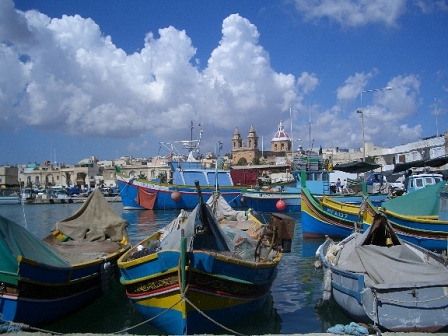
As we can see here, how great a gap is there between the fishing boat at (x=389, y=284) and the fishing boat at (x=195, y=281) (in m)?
1.66

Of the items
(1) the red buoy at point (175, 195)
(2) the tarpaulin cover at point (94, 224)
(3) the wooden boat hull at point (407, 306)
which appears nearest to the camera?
(3) the wooden boat hull at point (407, 306)

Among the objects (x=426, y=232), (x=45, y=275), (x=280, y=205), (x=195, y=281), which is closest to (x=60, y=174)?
(x=280, y=205)

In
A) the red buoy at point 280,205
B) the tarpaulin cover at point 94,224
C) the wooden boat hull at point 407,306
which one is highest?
the tarpaulin cover at point 94,224

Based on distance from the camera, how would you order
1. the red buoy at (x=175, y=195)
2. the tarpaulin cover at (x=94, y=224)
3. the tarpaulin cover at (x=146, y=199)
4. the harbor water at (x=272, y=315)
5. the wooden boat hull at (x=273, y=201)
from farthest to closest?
the tarpaulin cover at (x=146, y=199)
the red buoy at (x=175, y=195)
the wooden boat hull at (x=273, y=201)
the tarpaulin cover at (x=94, y=224)
the harbor water at (x=272, y=315)

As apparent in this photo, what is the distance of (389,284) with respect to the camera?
25.7 ft

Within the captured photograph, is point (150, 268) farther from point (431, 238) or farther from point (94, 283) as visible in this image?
point (431, 238)

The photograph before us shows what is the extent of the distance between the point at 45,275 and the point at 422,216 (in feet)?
47.3

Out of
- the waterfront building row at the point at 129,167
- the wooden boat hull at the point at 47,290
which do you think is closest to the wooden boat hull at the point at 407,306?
the wooden boat hull at the point at 47,290

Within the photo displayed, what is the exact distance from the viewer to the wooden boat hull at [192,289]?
761 centimetres

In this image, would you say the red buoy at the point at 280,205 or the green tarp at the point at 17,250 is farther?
the red buoy at the point at 280,205

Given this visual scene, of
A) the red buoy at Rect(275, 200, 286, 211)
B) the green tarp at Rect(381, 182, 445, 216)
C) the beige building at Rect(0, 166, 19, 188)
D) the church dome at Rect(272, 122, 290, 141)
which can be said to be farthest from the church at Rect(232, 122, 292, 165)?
the green tarp at Rect(381, 182, 445, 216)

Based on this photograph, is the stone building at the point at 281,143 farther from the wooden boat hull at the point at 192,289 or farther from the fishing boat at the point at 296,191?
the wooden boat hull at the point at 192,289

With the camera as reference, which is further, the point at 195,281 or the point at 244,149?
the point at 244,149

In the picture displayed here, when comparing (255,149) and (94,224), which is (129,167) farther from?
(94,224)
